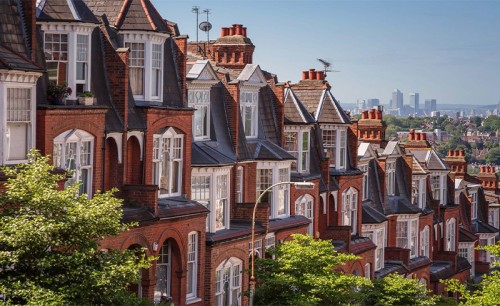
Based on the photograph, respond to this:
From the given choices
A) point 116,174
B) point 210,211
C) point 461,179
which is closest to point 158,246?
point 116,174

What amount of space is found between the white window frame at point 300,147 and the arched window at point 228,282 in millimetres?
10786

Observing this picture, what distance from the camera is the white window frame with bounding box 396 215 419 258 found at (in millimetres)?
71750

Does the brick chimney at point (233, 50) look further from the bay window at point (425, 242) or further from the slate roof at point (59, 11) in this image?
the bay window at point (425, 242)

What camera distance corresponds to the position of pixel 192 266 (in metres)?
44.1

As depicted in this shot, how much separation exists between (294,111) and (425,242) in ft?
71.3

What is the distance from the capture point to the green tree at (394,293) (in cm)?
5233

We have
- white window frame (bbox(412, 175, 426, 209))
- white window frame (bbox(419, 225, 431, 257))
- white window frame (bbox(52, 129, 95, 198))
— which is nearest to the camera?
white window frame (bbox(52, 129, 95, 198))

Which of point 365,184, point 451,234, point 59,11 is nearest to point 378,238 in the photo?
point 365,184

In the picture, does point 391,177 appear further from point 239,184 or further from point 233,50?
point 239,184

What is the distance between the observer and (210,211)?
151ft

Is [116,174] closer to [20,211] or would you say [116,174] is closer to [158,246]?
[158,246]

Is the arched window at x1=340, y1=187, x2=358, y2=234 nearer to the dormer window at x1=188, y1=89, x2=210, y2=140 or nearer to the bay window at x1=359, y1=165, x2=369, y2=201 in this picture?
the bay window at x1=359, y1=165, x2=369, y2=201

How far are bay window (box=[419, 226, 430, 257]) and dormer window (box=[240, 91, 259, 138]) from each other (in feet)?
82.5

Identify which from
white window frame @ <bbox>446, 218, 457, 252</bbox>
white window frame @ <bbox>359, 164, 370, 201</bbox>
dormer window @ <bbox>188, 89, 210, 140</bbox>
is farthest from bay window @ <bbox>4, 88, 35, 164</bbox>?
white window frame @ <bbox>446, 218, 457, 252</bbox>
